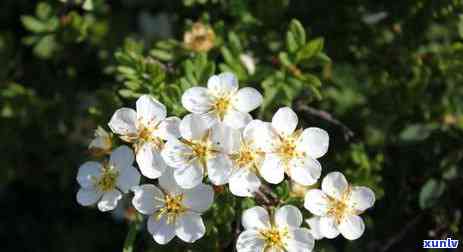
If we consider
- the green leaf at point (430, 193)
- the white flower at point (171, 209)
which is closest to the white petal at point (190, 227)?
the white flower at point (171, 209)

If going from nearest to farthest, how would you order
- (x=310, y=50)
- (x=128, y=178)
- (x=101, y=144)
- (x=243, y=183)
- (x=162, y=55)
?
(x=243, y=183) → (x=128, y=178) → (x=101, y=144) → (x=310, y=50) → (x=162, y=55)

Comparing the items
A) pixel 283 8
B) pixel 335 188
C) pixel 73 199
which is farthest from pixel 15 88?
pixel 335 188

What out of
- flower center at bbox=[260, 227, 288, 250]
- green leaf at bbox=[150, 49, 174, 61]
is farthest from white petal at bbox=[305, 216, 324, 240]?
green leaf at bbox=[150, 49, 174, 61]

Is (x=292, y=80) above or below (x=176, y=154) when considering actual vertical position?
above

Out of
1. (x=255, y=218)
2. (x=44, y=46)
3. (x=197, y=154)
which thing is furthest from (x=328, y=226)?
(x=44, y=46)

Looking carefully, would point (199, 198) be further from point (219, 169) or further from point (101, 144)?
point (101, 144)

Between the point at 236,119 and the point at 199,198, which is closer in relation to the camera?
the point at 199,198

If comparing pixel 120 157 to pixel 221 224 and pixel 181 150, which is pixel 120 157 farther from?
pixel 221 224
